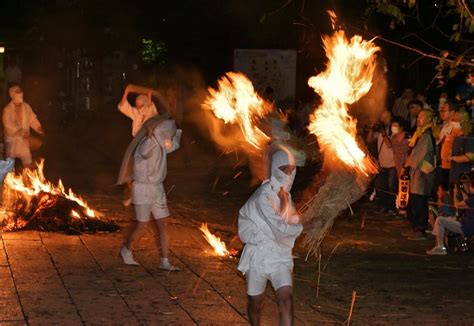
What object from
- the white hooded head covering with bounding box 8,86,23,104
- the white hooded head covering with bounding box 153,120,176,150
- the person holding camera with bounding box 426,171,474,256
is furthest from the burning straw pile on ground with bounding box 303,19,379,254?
the white hooded head covering with bounding box 8,86,23,104

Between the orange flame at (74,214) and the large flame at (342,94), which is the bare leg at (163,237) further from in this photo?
the orange flame at (74,214)

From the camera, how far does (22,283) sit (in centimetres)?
995

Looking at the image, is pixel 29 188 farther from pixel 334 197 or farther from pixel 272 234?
pixel 272 234

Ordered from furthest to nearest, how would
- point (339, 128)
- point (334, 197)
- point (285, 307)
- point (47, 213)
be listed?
1. point (47, 213)
2. point (334, 197)
3. point (339, 128)
4. point (285, 307)

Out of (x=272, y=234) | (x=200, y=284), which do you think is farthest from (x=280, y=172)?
(x=200, y=284)

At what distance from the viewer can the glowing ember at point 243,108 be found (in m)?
12.1

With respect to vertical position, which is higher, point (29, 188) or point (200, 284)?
point (29, 188)

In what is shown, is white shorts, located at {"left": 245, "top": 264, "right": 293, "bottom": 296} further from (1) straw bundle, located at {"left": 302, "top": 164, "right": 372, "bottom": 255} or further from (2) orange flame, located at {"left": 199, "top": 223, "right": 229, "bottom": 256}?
(2) orange flame, located at {"left": 199, "top": 223, "right": 229, "bottom": 256}

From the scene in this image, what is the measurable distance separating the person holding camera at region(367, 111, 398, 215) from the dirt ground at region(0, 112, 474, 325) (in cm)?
32

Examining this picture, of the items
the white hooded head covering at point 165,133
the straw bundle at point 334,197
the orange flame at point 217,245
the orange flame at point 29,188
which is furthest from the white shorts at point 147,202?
the orange flame at point 29,188

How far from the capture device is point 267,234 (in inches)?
301

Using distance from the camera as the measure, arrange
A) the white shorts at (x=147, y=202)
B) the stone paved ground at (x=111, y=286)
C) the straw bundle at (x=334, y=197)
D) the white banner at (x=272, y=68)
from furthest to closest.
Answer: the white banner at (x=272, y=68)
the straw bundle at (x=334, y=197)
the white shorts at (x=147, y=202)
the stone paved ground at (x=111, y=286)

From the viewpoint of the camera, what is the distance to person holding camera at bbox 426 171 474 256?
12.8 metres

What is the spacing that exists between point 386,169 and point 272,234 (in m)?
9.29
